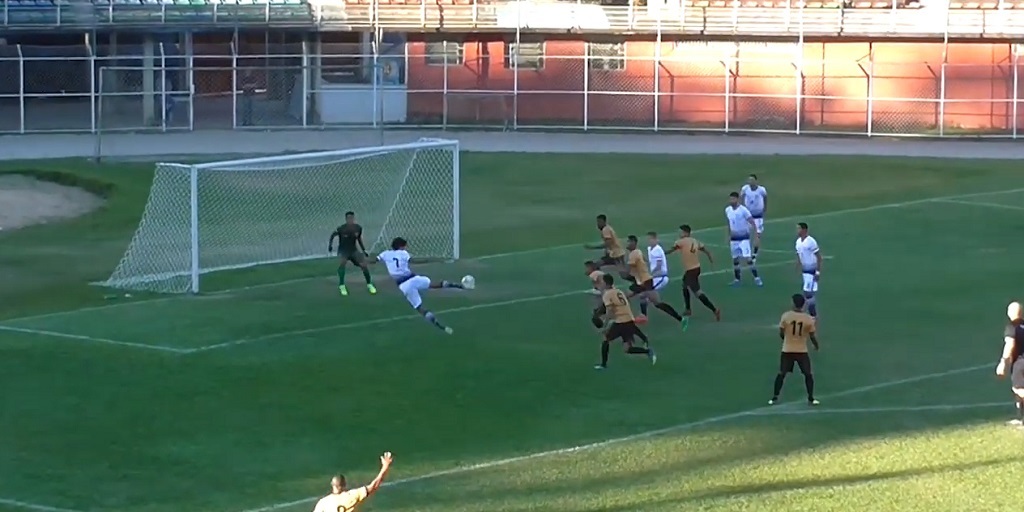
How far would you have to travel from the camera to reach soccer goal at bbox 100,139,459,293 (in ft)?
103

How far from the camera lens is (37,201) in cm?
4206

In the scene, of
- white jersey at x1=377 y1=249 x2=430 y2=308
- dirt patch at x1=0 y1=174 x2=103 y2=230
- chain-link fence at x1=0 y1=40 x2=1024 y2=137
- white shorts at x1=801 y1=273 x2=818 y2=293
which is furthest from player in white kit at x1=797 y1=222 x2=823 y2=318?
chain-link fence at x1=0 y1=40 x2=1024 y2=137

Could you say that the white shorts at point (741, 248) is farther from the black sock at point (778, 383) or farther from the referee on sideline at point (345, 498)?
the referee on sideline at point (345, 498)

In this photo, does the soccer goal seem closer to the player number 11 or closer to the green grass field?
the green grass field

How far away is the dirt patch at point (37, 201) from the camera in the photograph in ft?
131

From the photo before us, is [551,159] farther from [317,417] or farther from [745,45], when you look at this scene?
[317,417]

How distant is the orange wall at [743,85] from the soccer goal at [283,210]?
56.8ft

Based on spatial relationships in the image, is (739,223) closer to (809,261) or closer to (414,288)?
(809,261)

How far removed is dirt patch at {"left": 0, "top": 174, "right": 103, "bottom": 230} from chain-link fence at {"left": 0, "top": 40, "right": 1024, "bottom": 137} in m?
9.70

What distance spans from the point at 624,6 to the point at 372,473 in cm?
4150

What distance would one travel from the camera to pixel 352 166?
3894 cm

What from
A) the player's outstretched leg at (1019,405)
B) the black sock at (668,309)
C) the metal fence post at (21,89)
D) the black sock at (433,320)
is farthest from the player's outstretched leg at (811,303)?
the metal fence post at (21,89)

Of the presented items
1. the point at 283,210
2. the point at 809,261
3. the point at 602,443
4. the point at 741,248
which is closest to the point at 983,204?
the point at 741,248

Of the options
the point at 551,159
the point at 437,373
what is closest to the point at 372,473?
the point at 437,373
